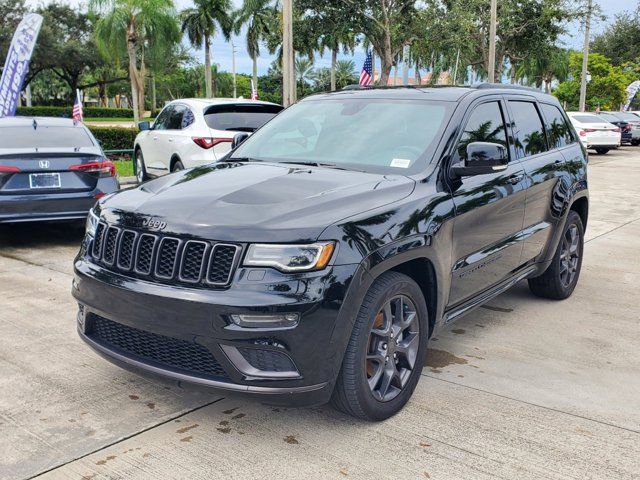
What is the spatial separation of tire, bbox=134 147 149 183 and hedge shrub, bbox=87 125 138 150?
Answer: 10658 mm

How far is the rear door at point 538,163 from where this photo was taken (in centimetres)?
505

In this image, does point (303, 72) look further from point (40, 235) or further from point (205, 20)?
point (40, 235)

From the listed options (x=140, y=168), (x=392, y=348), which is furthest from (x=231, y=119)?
(x=392, y=348)

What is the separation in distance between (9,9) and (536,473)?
55.0 meters

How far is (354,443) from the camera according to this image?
11.1ft

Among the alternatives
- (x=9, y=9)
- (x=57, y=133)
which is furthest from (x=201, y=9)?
(x=57, y=133)

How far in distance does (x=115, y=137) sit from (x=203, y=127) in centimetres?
1446

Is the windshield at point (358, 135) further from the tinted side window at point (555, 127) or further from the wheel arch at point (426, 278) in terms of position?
the tinted side window at point (555, 127)

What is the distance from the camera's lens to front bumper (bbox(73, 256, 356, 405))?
9.90ft

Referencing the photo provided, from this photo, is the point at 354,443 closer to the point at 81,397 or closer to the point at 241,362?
the point at 241,362

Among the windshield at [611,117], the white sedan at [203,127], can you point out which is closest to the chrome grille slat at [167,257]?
the white sedan at [203,127]

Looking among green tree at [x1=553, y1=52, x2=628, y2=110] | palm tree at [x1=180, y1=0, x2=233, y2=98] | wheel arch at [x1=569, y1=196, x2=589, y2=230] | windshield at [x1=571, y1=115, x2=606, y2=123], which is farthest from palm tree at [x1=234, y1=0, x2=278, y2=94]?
wheel arch at [x1=569, y1=196, x2=589, y2=230]

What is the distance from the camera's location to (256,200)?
135 inches

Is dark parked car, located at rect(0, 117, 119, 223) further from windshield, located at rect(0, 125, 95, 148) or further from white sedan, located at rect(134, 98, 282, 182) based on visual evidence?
white sedan, located at rect(134, 98, 282, 182)
